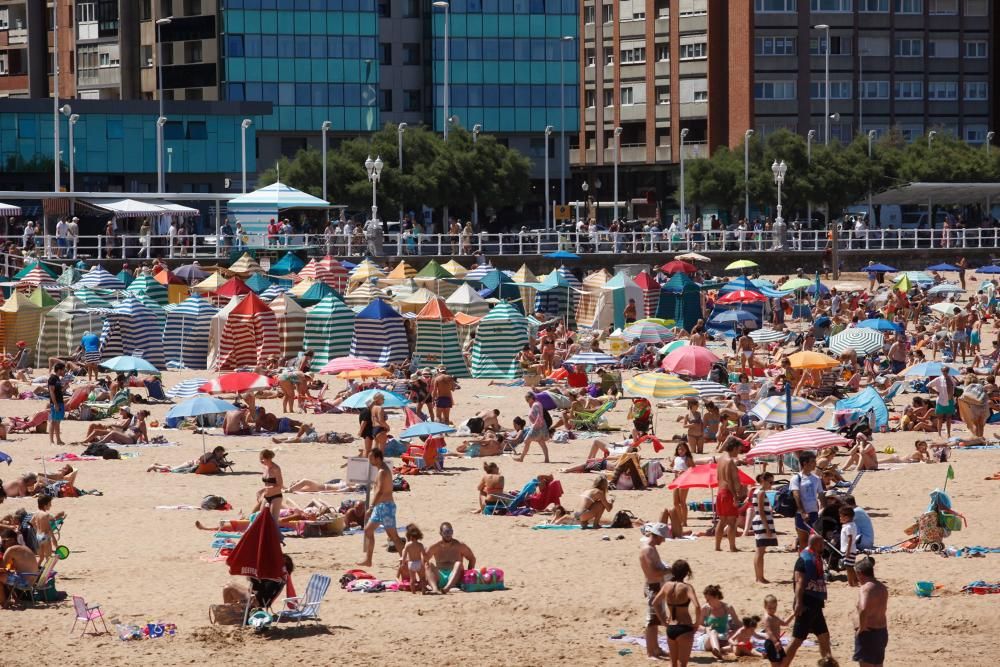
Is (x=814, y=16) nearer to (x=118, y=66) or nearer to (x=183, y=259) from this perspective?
(x=118, y=66)

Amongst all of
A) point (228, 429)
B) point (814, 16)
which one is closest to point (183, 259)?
point (228, 429)

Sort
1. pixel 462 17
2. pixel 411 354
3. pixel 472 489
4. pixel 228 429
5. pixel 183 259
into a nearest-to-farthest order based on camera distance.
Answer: pixel 472 489
pixel 228 429
pixel 411 354
pixel 183 259
pixel 462 17

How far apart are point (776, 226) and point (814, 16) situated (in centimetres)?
2835

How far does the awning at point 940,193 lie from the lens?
61.7 m

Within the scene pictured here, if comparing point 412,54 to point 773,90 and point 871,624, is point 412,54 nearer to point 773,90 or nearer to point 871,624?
point 773,90

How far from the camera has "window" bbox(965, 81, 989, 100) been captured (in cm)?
8431

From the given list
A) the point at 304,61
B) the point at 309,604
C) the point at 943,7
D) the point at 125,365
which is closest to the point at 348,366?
the point at 125,365

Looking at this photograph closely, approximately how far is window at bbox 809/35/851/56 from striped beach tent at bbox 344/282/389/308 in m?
47.8

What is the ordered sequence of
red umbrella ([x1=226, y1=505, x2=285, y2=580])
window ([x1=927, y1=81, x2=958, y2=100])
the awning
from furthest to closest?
window ([x1=927, y1=81, x2=958, y2=100]) → the awning → red umbrella ([x1=226, y1=505, x2=285, y2=580])

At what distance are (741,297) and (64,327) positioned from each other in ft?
47.5

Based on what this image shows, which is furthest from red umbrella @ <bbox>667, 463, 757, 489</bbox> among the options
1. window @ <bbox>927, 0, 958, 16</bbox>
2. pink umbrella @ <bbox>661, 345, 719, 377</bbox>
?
window @ <bbox>927, 0, 958, 16</bbox>

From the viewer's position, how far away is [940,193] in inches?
2488

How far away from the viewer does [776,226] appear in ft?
183

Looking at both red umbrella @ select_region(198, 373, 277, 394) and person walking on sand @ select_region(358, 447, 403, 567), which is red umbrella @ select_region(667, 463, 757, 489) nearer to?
person walking on sand @ select_region(358, 447, 403, 567)
